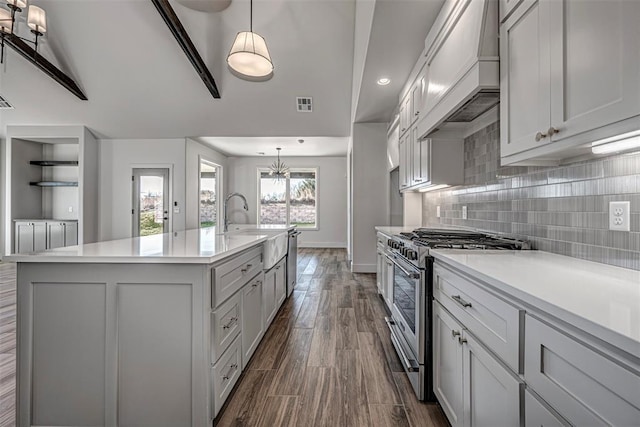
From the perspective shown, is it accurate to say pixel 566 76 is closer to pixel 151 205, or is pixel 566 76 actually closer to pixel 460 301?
pixel 460 301

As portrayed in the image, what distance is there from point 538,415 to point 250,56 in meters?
3.29

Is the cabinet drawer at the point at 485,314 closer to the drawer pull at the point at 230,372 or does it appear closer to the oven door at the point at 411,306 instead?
the oven door at the point at 411,306

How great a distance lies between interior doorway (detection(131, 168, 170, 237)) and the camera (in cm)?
716

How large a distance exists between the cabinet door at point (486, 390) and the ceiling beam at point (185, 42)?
494 cm

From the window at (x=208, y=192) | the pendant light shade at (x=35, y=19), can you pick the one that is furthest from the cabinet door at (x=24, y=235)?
the pendant light shade at (x=35, y=19)

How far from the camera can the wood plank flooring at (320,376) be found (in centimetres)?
174

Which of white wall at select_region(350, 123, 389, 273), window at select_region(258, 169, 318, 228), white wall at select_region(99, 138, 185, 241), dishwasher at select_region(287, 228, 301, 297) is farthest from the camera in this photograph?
window at select_region(258, 169, 318, 228)

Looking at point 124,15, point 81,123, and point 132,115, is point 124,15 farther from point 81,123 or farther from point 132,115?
point 81,123

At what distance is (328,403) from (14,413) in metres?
1.73

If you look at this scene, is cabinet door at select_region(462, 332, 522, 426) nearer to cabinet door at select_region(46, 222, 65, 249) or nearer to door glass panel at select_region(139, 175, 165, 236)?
door glass panel at select_region(139, 175, 165, 236)

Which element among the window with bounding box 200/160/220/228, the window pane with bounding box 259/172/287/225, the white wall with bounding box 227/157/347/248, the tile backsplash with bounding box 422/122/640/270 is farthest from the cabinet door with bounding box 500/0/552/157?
the window with bounding box 200/160/220/228

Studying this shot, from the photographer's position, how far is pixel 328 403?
73.4 inches

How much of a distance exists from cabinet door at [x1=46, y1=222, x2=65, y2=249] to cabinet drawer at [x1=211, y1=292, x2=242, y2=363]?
6.85 m

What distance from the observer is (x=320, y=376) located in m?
2.16
